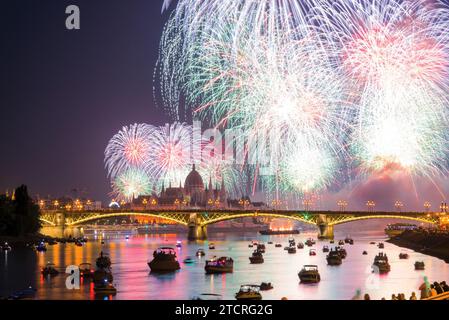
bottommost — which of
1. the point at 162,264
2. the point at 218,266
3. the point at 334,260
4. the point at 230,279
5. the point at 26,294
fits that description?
the point at 230,279

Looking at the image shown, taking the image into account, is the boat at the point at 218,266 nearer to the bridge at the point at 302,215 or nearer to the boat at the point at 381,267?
the boat at the point at 381,267

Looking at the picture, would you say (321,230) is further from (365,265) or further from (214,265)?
(214,265)

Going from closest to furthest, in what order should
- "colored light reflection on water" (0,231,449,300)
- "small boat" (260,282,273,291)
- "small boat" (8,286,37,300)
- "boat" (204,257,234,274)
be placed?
"small boat" (8,286,37,300)
"colored light reflection on water" (0,231,449,300)
"small boat" (260,282,273,291)
"boat" (204,257,234,274)

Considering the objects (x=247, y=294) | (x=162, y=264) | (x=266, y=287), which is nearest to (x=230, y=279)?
(x=266, y=287)

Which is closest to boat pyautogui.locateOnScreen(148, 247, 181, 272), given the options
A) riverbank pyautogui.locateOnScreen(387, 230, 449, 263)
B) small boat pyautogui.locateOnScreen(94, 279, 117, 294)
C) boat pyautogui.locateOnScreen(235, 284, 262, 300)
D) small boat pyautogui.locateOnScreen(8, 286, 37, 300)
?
small boat pyautogui.locateOnScreen(94, 279, 117, 294)

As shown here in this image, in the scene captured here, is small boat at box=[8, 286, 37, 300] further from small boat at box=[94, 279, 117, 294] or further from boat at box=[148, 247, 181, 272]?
boat at box=[148, 247, 181, 272]

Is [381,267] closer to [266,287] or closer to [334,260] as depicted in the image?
[334,260]

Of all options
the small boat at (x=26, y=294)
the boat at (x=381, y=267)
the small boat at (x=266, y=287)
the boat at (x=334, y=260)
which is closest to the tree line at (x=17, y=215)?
the boat at (x=334, y=260)

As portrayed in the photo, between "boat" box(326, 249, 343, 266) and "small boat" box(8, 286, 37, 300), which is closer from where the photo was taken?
"small boat" box(8, 286, 37, 300)

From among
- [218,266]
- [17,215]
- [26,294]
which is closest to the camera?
[26,294]
